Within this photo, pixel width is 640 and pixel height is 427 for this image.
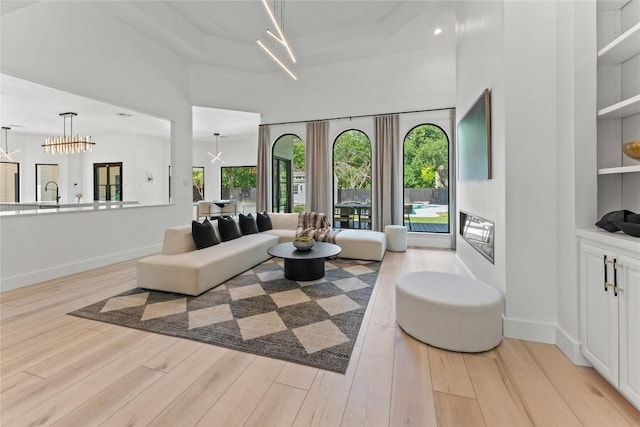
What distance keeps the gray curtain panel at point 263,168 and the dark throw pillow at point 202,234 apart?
10.5 feet

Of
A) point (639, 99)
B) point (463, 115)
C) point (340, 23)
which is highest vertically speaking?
point (340, 23)

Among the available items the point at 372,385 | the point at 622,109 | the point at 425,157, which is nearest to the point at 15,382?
the point at 372,385

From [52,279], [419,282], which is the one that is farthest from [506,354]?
[52,279]

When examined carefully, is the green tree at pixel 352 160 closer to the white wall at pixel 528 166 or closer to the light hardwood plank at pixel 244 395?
the white wall at pixel 528 166

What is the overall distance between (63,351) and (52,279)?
2.40m

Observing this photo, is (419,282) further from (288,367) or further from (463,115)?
(463,115)

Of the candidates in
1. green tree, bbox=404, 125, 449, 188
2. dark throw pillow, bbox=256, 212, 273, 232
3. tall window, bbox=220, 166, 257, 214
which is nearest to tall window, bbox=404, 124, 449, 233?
green tree, bbox=404, 125, 449, 188

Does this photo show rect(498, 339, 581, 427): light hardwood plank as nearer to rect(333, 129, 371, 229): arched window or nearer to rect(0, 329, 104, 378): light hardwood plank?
rect(0, 329, 104, 378): light hardwood plank

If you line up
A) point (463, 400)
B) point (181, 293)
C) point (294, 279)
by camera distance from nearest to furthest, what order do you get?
1. point (463, 400)
2. point (181, 293)
3. point (294, 279)

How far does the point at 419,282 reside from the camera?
2.43 metres

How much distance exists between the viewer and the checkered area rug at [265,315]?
2125 mm

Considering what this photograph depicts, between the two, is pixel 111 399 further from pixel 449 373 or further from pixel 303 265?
pixel 303 265

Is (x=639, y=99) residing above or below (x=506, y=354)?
above

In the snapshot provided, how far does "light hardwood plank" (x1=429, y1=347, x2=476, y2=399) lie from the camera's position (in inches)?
64.8
